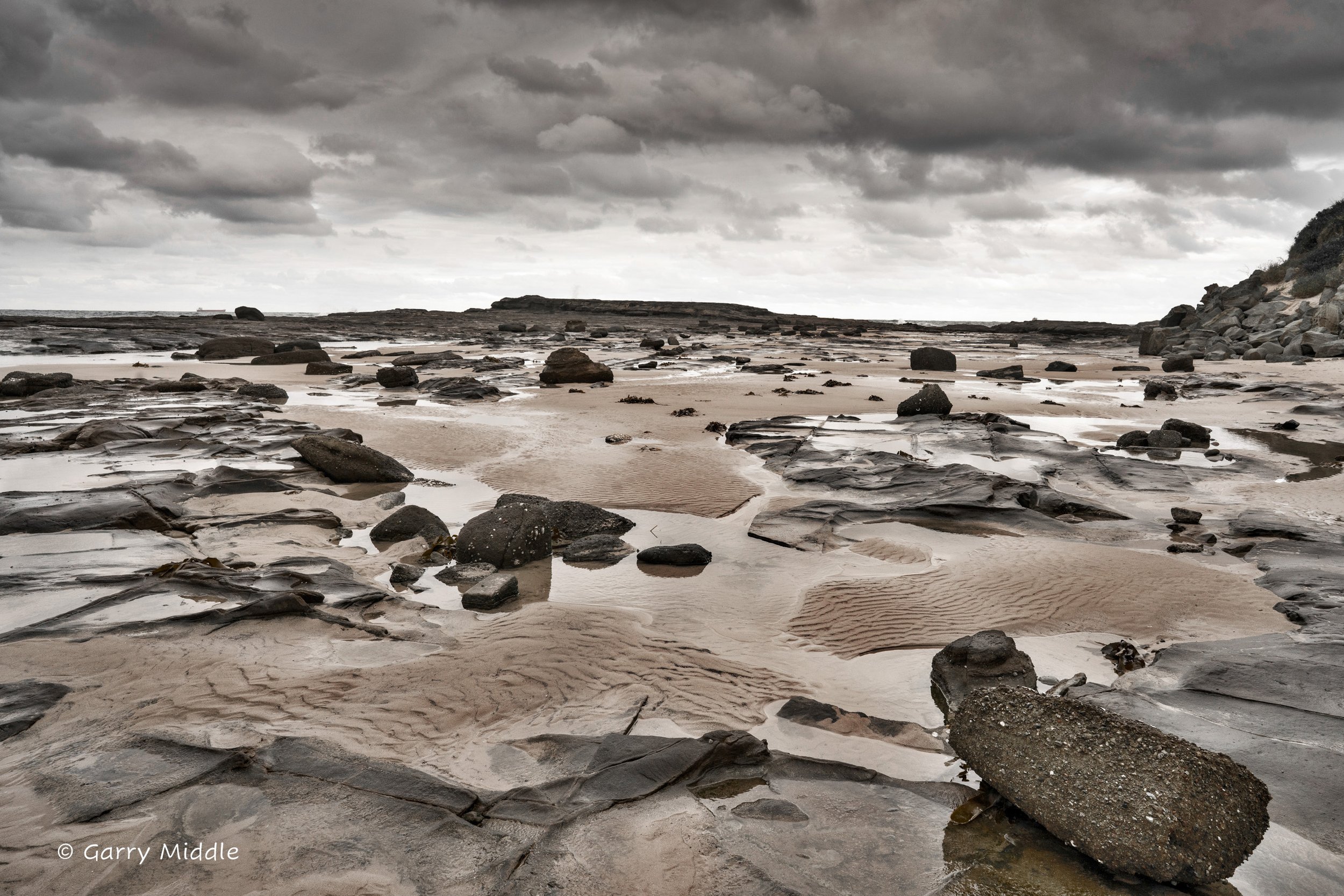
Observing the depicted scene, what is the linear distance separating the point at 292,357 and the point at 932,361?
83.2 ft

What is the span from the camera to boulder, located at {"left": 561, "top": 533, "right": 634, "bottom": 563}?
278 inches

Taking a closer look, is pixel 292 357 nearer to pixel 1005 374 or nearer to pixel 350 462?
pixel 350 462

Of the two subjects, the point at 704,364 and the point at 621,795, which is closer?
the point at 621,795

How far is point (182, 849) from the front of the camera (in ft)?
9.41

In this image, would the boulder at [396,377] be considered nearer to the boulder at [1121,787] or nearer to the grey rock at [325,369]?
the grey rock at [325,369]

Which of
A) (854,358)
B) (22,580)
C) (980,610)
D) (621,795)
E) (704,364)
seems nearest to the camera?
(621,795)

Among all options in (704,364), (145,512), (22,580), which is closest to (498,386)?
(704,364)

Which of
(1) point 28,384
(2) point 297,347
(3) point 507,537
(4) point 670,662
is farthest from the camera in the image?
(2) point 297,347

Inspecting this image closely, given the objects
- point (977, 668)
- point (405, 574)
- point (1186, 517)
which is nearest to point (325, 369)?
point (405, 574)

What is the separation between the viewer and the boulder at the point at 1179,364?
90.5 ft

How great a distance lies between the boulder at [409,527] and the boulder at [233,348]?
26.1 metres

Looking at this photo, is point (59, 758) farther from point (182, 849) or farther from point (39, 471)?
point (39, 471)

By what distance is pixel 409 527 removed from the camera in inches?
295

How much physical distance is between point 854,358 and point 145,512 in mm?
30716
